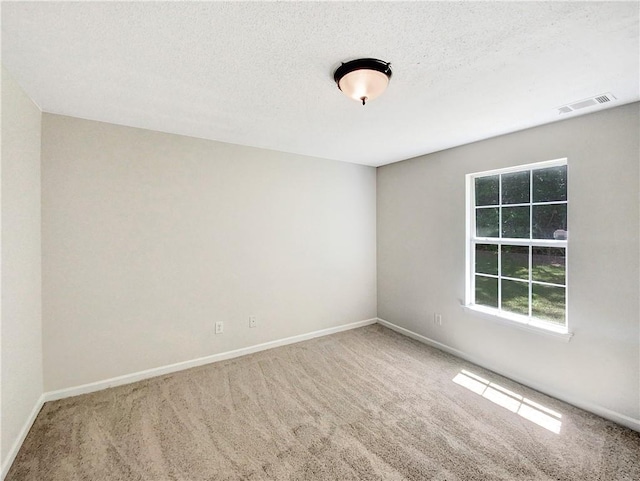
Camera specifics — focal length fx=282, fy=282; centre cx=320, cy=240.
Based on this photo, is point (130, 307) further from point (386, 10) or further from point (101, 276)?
point (386, 10)

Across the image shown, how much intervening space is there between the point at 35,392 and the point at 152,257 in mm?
1295

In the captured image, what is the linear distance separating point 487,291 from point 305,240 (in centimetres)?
219

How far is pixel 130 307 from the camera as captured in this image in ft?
8.79

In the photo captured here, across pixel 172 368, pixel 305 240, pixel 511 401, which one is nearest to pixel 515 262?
pixel 511 401

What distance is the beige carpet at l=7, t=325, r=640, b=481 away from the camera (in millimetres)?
1715

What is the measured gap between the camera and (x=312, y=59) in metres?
1.60

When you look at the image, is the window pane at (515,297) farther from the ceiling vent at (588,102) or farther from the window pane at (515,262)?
the ceiling vent at (588,102)

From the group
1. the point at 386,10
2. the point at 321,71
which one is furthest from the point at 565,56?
the point at 321,71

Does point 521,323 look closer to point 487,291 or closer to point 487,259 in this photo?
point 487,291

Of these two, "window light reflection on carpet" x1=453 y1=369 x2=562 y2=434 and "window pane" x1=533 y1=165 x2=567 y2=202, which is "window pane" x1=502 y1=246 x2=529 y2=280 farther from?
"window light reflection on carpet" x1=453 y1=369 x2=562 y2=434

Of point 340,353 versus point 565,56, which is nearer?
point 565,56

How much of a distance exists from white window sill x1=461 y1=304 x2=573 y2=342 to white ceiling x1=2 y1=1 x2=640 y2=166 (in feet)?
5.98

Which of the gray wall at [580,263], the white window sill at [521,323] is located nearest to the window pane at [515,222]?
the gray wall at [580,263]

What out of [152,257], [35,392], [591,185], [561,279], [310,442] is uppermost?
[591,185]
